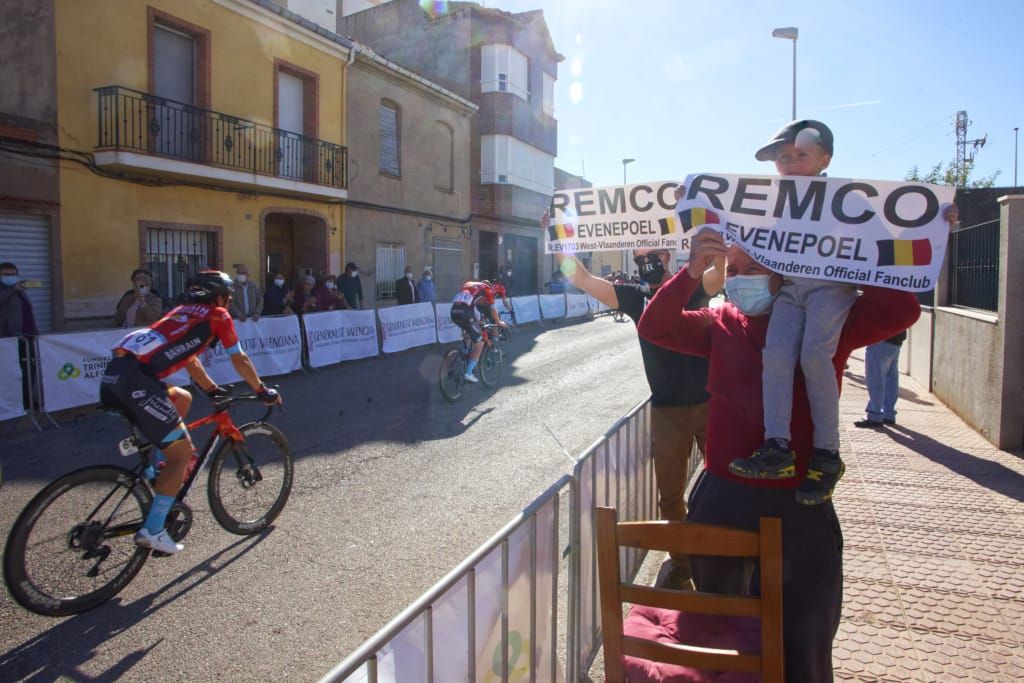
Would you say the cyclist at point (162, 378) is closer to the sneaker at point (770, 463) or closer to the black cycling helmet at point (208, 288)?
the black cycling helmet at point (208, 288)

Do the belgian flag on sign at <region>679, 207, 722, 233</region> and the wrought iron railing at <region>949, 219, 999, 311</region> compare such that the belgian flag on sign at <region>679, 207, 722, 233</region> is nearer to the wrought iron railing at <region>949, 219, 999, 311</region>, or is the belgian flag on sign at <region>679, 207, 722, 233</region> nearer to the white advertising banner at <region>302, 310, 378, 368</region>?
the wrought iron railing at <region>949, 219, 999, 311</region>

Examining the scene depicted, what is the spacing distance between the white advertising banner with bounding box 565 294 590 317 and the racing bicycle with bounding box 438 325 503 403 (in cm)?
1431

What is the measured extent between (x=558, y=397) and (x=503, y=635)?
26.5 feet

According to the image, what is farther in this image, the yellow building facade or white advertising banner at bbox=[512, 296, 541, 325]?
white advertising banner at bbox=[512, 296, 541, 325]

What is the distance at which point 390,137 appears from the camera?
21.9 meters

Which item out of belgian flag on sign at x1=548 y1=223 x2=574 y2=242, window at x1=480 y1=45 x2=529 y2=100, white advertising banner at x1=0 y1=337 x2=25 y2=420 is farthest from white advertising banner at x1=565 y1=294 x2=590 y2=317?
belgian flag on sign at x1=548 y1=223 x2=574 y2=242

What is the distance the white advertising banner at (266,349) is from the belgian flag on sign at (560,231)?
7795mm

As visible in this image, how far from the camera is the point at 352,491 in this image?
5832 millimetres

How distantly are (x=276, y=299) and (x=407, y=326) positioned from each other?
2.81 meters

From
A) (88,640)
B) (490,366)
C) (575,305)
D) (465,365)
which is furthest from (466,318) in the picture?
(575,305)

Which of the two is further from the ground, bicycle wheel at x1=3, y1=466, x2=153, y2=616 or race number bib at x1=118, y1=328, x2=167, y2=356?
race number bib at x1=118, y1=328, x2=167, y2=356

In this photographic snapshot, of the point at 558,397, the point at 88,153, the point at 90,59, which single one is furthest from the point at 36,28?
the point at 558,397

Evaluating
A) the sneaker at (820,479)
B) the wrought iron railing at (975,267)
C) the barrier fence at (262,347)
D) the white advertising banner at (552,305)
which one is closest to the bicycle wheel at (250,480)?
the sneaker at (820,479)

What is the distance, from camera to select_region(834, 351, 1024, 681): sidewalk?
10.5 feet
